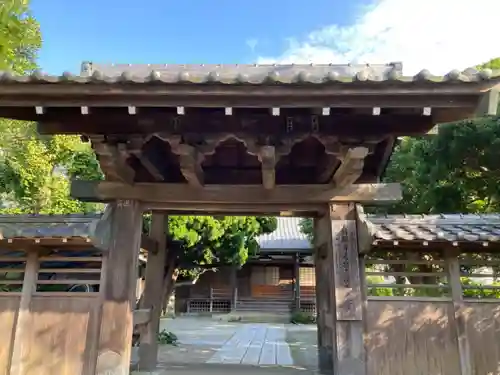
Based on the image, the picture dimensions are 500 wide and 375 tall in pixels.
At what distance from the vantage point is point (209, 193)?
419 cm

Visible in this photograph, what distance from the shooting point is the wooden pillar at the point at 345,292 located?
372cm

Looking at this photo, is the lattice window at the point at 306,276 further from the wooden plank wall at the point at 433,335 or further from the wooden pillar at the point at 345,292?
the wooden pillar at the point at 345,292

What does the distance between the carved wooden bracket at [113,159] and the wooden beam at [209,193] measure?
12 centimetres

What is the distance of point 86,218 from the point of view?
4.18m

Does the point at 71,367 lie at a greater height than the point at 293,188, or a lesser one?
lesser

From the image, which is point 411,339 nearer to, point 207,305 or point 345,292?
point 345,292

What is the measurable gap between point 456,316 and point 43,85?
4134 mm

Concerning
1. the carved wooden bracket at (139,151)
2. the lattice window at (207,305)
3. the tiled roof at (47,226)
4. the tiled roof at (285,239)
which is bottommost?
the lattice window at (207,305)

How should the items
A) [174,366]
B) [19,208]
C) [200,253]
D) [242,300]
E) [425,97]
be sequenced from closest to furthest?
1. [425,97]
2. [174,366]
3. [19,208]
4. [200,253]
5. [242,300]

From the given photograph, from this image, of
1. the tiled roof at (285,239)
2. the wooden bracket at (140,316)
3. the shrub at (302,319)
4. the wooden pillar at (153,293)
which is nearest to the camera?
the wooden bracket at (140,316)

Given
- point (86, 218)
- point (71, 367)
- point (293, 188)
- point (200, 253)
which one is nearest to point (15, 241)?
point (86, 218)

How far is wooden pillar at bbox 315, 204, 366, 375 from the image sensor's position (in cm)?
372

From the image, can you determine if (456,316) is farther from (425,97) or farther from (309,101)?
(309,101)

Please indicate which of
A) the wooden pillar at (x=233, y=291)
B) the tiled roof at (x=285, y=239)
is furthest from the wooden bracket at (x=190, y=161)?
the wooden pillar at (x=233, y=291)
